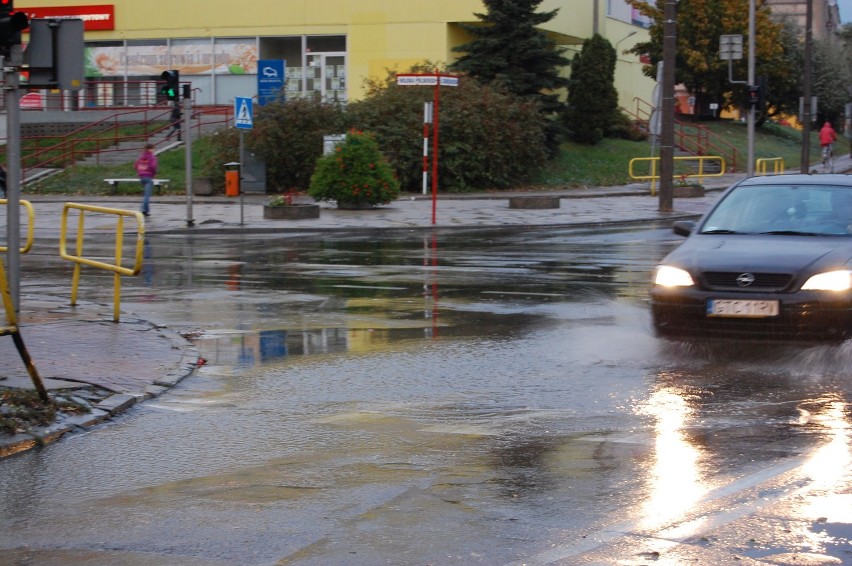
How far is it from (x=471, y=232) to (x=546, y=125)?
18.4m

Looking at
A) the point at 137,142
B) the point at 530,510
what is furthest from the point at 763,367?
the point at 137,142

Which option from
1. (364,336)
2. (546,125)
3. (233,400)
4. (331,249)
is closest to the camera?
(233,400)

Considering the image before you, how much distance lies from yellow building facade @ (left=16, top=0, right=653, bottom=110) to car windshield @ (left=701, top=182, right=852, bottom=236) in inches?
1416

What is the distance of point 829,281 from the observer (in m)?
9.88

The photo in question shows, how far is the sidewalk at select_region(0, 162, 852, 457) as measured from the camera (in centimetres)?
873

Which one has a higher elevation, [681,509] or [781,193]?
[781,193]

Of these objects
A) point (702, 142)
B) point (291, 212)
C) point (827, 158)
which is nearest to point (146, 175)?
point (291, 212)

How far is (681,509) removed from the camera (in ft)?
18.9

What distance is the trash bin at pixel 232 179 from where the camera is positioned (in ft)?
119

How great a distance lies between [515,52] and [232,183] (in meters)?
13.5

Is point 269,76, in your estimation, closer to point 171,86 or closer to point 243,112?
point 171,86

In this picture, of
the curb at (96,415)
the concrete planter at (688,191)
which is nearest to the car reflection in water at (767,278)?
the curb at (96,415)

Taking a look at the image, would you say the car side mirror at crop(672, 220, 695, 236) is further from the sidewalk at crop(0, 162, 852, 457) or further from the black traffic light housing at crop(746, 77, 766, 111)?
the black traffic light housing at crop(746, 77, 766, 111)

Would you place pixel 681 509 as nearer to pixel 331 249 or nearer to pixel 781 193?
pixel 781 193
